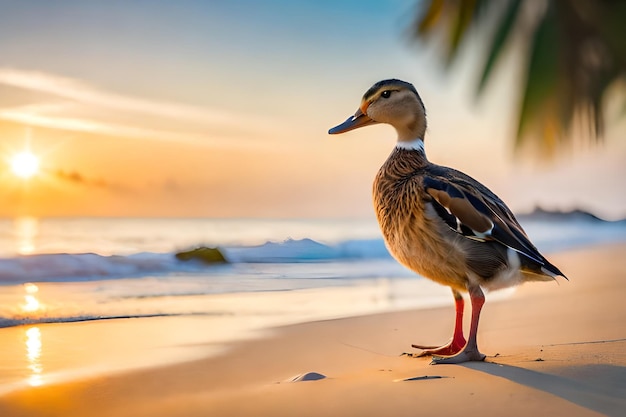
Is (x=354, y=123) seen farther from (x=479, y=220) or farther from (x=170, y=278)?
(x=170, y=278)

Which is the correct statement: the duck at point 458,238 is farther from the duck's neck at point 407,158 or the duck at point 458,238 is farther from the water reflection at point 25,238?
the water reflection at point 25,238

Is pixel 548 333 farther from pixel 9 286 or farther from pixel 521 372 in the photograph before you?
pixel 9 286

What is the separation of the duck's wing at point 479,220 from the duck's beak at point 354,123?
1.08m

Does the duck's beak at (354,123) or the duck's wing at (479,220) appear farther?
the duck's beak at (354,123)

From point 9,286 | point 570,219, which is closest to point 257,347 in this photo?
point 9,286

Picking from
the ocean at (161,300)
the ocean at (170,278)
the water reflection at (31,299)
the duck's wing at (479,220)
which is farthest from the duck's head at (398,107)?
the water reflection at (31,299)

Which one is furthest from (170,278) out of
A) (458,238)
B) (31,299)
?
(458,238)

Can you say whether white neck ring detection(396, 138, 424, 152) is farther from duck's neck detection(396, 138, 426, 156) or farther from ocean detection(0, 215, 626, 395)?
ocean detection(0, 215, 626, 395)

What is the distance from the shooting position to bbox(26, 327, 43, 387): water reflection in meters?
4.18

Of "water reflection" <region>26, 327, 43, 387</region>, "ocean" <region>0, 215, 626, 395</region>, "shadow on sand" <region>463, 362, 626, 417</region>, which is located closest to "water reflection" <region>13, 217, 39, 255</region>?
"ocean" <region>0, 215, 626, 395</region>

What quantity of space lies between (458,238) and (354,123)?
4.63ft

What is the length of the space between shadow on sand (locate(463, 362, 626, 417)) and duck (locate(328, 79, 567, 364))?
0.42 metres

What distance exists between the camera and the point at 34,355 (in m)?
4.87

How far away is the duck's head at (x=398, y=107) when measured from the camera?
4.91m
